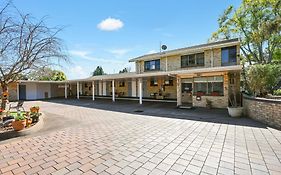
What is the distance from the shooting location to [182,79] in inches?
536

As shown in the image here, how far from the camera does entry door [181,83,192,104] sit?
14147 mm

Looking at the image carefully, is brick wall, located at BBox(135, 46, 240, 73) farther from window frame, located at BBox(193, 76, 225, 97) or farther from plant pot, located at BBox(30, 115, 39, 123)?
plant pot, located at BBox(30, 115, 39, 123)

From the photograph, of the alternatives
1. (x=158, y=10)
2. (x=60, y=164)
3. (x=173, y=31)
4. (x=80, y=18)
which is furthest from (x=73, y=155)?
(x=173, y=31)

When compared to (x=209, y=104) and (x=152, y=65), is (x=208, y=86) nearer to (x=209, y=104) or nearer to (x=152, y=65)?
(x=209, y=104)

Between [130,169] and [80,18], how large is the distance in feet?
26.2

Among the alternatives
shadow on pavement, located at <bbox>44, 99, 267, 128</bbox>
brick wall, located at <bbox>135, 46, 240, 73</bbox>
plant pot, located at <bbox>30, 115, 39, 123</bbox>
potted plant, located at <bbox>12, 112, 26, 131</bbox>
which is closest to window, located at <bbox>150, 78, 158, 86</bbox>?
brick wall, located at <bbox>135, 46, 240, 73</bbox>

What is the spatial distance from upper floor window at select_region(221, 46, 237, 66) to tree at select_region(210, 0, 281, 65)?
674 cm

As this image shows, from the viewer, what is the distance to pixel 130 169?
10.5 ft

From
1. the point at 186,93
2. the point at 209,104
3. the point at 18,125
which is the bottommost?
the point at 18,125

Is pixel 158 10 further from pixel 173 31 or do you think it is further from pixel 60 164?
pixel 60 164

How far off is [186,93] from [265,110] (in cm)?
756

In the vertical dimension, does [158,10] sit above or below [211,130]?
above

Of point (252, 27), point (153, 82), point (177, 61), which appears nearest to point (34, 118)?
point (177, 61)

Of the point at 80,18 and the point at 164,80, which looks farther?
the point at 164,80
